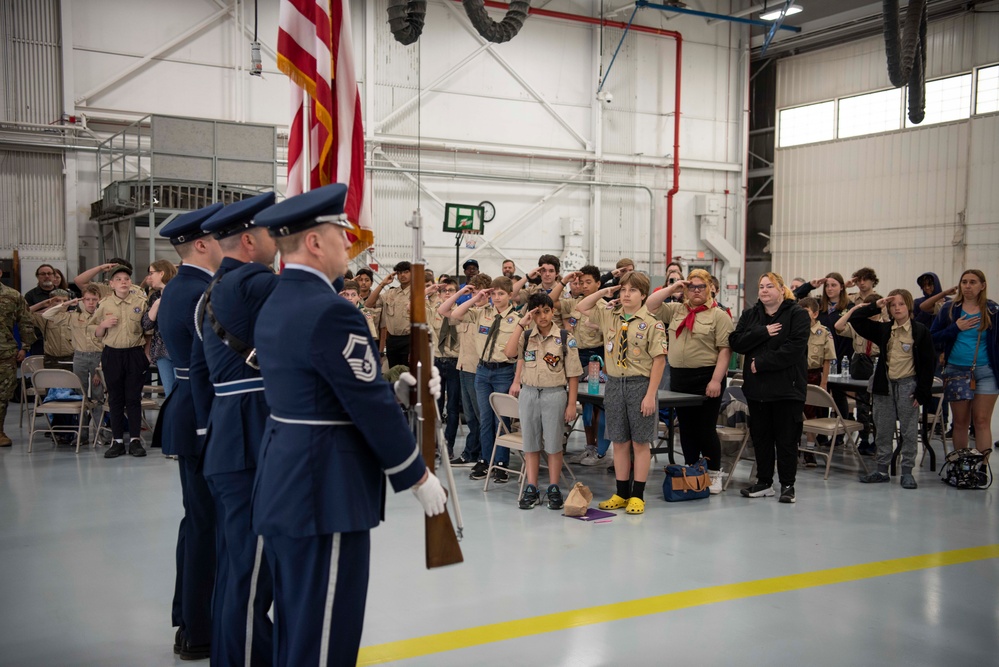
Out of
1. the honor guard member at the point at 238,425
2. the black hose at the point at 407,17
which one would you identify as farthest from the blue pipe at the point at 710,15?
the honor guard member at the point at 238,425

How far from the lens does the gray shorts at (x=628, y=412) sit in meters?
5.75

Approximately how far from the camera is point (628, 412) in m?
5.81

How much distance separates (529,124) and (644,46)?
3.24 meters

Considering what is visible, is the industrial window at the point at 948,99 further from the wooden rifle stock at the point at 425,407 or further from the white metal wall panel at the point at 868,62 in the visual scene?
the wooden rifle stock at the point at 425,407

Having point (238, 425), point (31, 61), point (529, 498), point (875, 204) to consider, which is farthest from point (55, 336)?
point (875, 204)

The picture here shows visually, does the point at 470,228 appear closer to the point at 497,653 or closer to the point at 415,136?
the point at 415,136

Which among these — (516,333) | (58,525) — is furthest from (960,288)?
(58,525)

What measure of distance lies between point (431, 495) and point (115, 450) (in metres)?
6.32

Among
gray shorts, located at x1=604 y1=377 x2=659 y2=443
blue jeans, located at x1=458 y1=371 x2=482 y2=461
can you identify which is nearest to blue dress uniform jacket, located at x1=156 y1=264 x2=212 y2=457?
gray shorts, located at x1=604 y1=377 x2=659 y2=443

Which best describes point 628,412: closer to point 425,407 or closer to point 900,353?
point 900,353

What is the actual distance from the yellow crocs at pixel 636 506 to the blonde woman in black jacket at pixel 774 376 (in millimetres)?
1056

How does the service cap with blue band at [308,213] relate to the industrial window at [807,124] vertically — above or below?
below

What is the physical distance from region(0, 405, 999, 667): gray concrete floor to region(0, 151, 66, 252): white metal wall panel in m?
7.70

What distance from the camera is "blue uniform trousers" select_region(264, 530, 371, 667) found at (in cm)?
228
